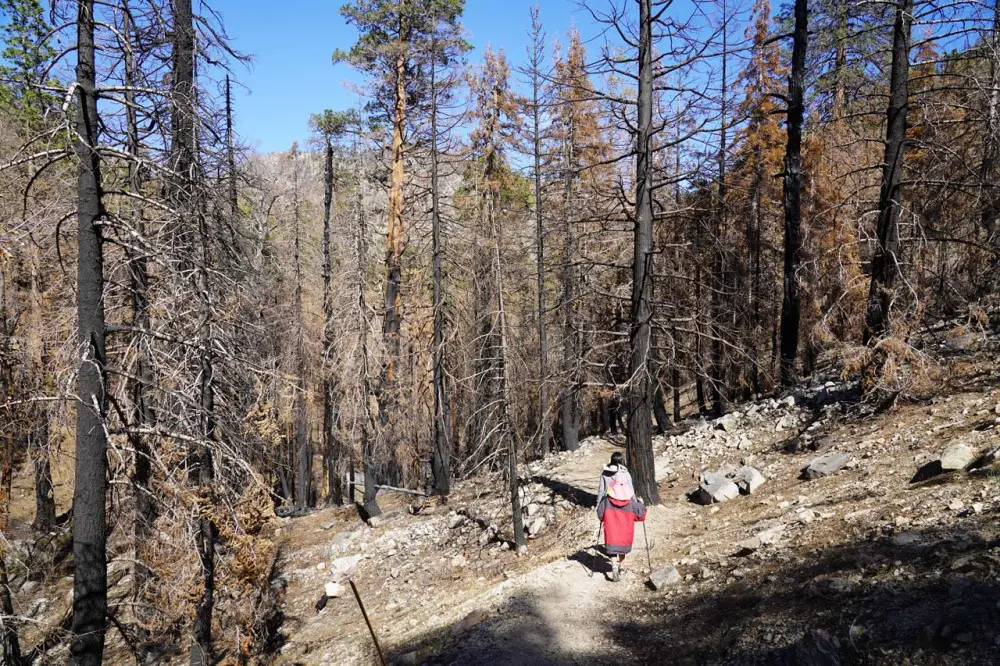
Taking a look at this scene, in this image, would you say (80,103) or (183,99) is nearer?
(80,103)

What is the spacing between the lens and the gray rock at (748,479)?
30.1 ft

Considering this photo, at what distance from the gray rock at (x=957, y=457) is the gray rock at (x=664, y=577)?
343cm

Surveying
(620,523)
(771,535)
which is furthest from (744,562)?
(620,523)

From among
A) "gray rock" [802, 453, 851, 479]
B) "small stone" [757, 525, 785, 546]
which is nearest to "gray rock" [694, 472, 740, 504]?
"gray rock" [802, 453, 851, 479]

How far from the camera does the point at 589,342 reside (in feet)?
54.0

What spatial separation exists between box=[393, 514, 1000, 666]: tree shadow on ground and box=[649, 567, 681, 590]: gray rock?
0.56ft

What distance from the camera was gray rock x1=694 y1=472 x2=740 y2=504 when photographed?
368 inches

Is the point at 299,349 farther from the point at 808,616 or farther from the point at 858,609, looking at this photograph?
the point at 858,609

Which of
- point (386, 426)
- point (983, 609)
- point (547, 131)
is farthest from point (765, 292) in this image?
point (983, 609)

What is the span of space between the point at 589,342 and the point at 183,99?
12145mm

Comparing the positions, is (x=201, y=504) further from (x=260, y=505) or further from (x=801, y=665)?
(x=801, y=665)

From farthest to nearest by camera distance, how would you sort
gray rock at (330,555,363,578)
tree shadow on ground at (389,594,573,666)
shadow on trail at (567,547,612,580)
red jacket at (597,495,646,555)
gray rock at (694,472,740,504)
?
gray rock at (330,555,363,578) < gray rock at (694,472,740,504) < shadow on trail at (567,547,612,580) < red jacket at (597,495,646,555) < tree shadow on ground at (389,594,573,666)

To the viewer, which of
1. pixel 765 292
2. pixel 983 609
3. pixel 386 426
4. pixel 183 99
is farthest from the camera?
pixel 765 292

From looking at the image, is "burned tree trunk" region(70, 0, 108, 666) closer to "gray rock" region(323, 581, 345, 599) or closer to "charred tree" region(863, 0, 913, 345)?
"gray rock" region(323, 581, 345, 599)
